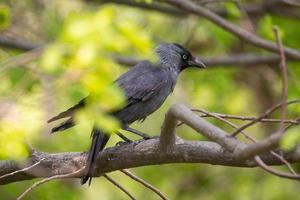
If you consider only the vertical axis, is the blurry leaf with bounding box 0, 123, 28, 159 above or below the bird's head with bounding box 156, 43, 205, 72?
above

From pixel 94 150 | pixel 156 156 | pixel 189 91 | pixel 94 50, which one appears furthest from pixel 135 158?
pixel 189 91

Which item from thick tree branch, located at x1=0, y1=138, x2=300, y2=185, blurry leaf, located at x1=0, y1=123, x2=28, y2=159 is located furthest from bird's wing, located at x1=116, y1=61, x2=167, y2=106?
blurry leaf, located at x1=0, y1=123, x2=28, y2=159

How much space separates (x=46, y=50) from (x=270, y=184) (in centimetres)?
844

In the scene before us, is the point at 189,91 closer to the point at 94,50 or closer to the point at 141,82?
the point at 141,82

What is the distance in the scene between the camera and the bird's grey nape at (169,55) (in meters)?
8.05

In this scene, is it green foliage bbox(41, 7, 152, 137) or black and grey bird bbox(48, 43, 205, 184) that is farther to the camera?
black and grey bird bbox(48, 43, 205, 184)

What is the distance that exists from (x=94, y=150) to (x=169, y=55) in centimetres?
229

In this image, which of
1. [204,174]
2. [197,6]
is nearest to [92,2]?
[197,6]

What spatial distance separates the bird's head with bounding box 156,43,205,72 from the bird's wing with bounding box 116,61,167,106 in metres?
0.42

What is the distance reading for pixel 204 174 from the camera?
1204 cm

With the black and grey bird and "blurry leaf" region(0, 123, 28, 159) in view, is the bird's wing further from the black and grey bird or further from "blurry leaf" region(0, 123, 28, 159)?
"blurry leaf" region(0, 123, 28, 159)

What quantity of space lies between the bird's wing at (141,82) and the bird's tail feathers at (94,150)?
64cm

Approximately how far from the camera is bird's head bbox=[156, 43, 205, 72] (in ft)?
26.8

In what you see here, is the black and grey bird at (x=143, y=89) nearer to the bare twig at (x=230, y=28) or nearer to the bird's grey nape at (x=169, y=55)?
the bird's grey nape at (x=169, y=55)
